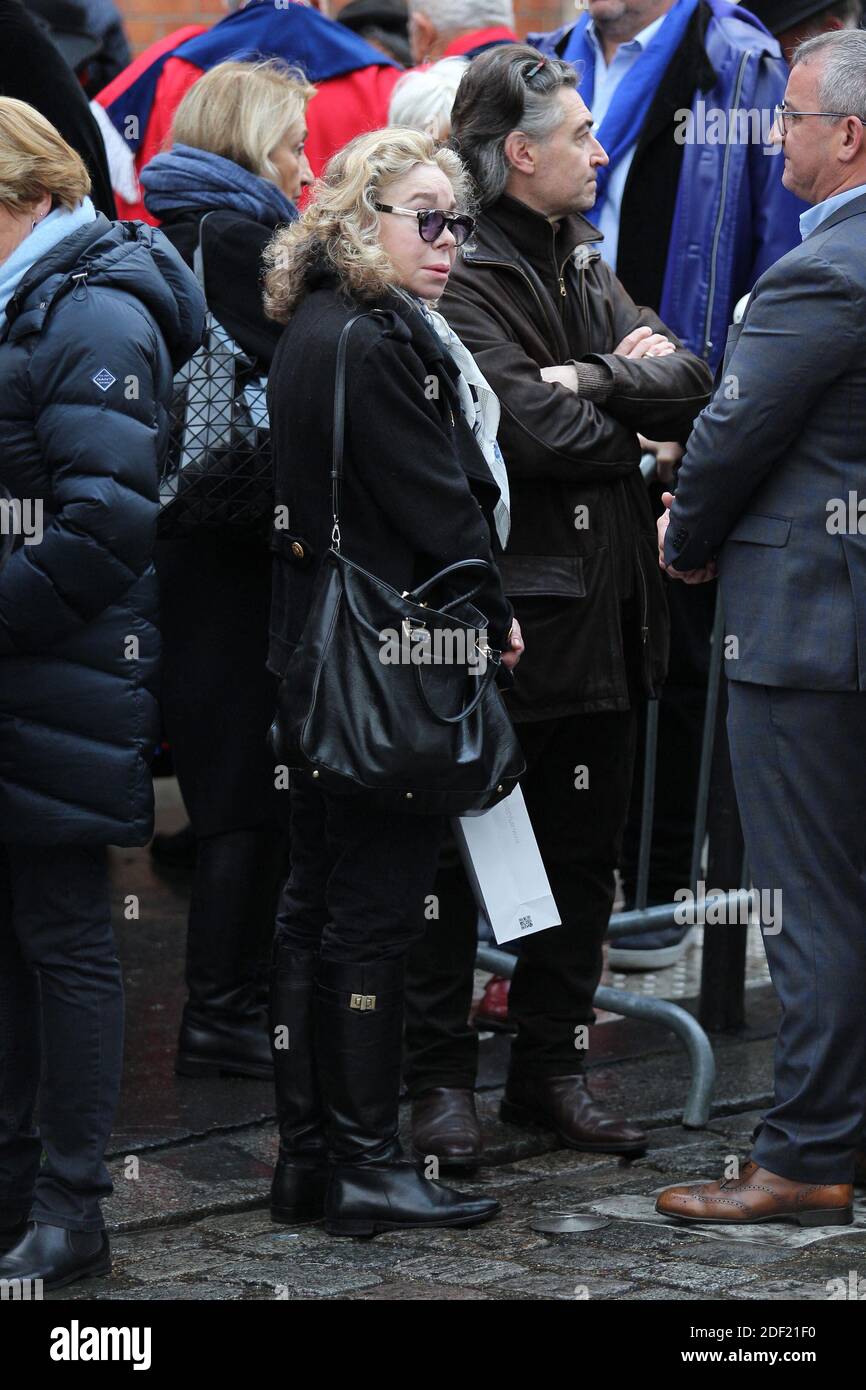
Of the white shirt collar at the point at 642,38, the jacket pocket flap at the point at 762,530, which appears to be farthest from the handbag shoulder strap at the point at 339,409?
the white shirt collar at the point at 642,38

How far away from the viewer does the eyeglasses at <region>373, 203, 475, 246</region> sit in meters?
3.82

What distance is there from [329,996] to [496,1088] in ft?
3.64

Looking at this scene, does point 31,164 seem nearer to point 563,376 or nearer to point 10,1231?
point 563,376

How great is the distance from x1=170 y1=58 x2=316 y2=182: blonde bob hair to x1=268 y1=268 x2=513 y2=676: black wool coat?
39.9 inches

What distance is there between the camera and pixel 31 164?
140 inches

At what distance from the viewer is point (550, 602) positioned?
430 centimetres

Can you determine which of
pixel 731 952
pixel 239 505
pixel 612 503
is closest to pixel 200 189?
pixel 239 505

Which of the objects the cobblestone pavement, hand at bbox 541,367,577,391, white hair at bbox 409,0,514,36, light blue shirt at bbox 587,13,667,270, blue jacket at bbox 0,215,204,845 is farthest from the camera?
white hair at bbox 409,0,514,36

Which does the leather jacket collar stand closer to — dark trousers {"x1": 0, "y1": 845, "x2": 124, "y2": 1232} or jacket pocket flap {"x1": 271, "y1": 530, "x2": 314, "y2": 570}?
jacket pocket flap {"x1": 271, "y1": 530, "x2": 314, "y2": 570}

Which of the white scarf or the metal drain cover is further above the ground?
the white scarf

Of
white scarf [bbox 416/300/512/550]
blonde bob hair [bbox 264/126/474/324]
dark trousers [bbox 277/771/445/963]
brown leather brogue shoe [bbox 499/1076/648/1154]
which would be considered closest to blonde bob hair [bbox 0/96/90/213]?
blonde bob hair [bbox 264/126/474/324]

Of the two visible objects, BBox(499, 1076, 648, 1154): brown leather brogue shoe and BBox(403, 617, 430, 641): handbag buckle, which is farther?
BBox(499, 1076, 648, 1154): brown leather brogue shoe

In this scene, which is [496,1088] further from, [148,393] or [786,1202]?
[148,393]

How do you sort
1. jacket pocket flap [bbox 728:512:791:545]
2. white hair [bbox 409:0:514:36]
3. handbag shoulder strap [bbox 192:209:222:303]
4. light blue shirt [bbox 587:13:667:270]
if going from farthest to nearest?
white hair [bbox 409:0:514:36], light blue shirt [bbox 587:13:667:270], handbag shoulder strap [bbox 192:209:222:303], jacket pocket flap [bbox 728:512:791:545]
